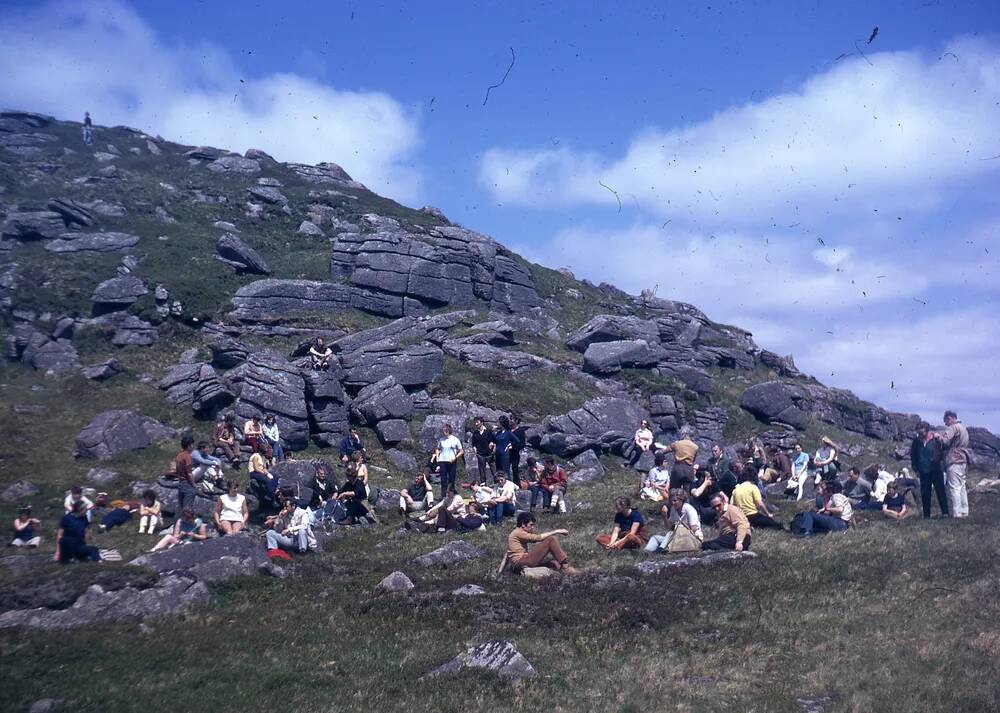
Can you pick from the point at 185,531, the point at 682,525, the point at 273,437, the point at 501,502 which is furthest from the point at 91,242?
the point at 682,525

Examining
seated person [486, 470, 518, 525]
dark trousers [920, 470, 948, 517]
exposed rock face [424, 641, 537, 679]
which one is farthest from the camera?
seated person [486, 470, 518, 525]

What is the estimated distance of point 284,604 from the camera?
1352cm

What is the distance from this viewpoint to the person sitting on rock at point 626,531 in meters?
17.7

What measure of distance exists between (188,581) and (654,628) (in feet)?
28.3

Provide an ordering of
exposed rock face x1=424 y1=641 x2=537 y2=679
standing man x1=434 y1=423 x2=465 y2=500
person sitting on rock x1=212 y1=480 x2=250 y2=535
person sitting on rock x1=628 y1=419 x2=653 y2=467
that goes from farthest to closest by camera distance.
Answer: person sitting on rock x1=628 y1=419 x2=653 y2=467 < standing man x1=434 y1=423 x2=465 y2=500 < person sitting on rock x1=212 y1=480 x2=250 y2=535 < exposed rock face x1=424 y1=641 x2=537 y2=679

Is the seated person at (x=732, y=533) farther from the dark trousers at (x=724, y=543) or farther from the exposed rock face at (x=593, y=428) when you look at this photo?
the exposed rock face at (x=593, y=428)

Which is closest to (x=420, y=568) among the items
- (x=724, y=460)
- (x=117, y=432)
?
(x=724, y=460)

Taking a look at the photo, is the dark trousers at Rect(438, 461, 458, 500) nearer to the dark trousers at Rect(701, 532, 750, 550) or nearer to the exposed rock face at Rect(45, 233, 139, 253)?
the dark trousers at Rect(701, 532, 750, 550)

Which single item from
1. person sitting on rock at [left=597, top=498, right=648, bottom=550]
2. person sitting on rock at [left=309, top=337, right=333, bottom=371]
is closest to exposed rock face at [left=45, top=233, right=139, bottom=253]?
person sitting on rock at [left=309, top=337, right=333, bottom=371]

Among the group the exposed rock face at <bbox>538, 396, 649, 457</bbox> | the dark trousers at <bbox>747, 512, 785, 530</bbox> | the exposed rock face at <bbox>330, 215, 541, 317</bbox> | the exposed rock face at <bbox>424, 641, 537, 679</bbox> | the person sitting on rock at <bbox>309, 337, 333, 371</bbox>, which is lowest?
the exposed rock face at <bbox>424, 641, 537, 679</bbox>

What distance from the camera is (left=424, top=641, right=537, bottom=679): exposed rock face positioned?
1010 cm

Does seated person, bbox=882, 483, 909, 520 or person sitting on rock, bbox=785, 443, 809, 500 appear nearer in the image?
seated person, bbox=882, 483, 909, 520

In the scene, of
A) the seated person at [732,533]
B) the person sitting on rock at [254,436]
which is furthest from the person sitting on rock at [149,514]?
the seated person at [732,533]

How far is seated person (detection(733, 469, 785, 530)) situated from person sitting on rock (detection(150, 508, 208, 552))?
13973 millimetres
